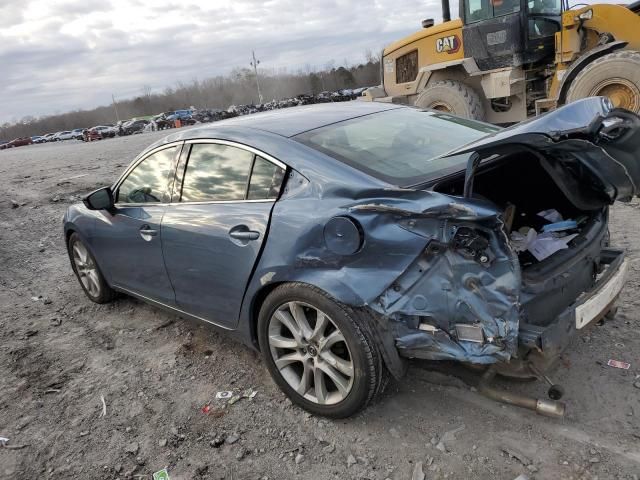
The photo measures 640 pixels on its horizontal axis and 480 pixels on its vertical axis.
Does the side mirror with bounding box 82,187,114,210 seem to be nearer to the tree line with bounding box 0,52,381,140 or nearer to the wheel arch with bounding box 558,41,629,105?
the wheel arch with bounding box 558,41,629,105

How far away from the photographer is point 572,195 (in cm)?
285

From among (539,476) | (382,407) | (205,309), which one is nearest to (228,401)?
(205,309)

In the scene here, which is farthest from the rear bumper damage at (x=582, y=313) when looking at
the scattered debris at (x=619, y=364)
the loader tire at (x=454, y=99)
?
the loader tire at (x=454, y=99)

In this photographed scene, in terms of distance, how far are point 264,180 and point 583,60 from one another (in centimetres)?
678

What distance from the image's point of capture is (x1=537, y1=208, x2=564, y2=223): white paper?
10.9 ft

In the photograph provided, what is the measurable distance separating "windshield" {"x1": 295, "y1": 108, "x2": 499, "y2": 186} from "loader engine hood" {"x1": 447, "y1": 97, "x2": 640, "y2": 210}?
0.90 feet

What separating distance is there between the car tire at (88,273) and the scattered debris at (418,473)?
3325mm

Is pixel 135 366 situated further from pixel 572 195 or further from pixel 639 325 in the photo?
pixel 639 325

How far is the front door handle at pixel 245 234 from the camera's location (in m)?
2.90

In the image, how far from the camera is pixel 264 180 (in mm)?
3004

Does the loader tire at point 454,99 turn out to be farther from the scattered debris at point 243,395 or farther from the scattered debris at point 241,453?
the scattered debris at point 241,453

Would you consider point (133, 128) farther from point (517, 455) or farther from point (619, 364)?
point (517, 455)

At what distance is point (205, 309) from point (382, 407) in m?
1.27

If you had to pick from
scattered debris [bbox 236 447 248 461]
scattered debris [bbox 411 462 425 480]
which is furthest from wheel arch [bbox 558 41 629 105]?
scattered debris [bbox 236 447 248 461]
